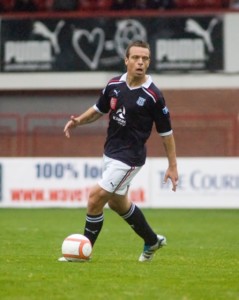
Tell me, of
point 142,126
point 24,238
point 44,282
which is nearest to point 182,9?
point 24,238

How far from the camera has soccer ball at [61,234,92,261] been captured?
38.0 ft

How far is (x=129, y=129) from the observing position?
11.7 meters

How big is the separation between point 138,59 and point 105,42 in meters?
19.5

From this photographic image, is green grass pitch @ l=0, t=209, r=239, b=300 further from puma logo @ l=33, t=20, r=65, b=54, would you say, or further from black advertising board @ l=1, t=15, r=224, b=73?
puma logo @ l=33, t=20, r=65, b=54

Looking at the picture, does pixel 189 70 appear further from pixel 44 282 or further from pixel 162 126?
pixel 44 282

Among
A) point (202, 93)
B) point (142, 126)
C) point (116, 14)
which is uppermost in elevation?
point (142, 126)

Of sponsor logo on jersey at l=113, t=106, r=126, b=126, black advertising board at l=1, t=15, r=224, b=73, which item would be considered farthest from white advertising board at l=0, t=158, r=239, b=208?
sponsor logo on jersey at l=113, t=106, r=126, b=126

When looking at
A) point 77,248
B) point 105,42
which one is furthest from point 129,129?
point 105,42

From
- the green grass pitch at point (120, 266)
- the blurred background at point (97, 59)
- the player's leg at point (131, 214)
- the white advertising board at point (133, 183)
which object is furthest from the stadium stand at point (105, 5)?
the player's leg at point (131, 214)

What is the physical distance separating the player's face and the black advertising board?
1895cm

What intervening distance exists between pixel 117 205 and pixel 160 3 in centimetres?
2002

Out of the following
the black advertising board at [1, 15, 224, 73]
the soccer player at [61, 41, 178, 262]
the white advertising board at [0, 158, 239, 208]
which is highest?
the soccer player at [61, 41, 178, 262]

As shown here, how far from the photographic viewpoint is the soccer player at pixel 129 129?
11.6 m

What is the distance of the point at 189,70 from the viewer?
30547 millimetres
